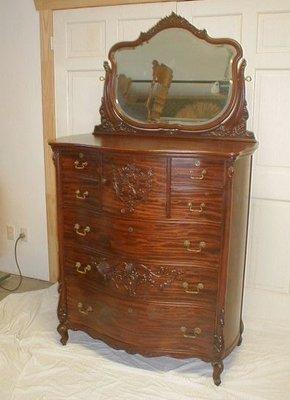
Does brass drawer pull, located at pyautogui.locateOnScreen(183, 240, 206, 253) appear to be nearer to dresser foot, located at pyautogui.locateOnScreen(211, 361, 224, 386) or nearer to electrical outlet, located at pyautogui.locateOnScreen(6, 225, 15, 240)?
dresser foot, located at pyautogui.locateOnScreen(211, 361, 224, 386)

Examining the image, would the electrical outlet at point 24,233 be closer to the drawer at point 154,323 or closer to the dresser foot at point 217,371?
the drawer at point 154,323

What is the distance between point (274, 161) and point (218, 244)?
0.72 metres

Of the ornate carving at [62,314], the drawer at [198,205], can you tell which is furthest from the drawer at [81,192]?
the ornate carving at [62,314]

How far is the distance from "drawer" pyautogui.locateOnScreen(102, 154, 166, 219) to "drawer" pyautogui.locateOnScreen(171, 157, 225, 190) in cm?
6

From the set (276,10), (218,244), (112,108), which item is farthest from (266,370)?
(276,10)

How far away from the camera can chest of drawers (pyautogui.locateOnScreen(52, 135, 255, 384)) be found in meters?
1.79

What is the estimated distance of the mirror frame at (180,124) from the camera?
211cm

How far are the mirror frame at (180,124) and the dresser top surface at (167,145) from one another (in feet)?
0.16

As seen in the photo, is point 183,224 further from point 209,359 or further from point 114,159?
point 209,359

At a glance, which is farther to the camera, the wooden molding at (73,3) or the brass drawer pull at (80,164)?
the wooden molding at (73,3)

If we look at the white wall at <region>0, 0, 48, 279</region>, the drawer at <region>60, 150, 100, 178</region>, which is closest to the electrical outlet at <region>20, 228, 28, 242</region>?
the white wall at <region>0, 0, 48, 279</region>

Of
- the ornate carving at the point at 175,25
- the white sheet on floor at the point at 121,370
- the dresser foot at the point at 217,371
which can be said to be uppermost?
the ornate carving at the point at 175,25

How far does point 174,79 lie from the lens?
2225mm

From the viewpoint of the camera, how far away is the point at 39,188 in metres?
2.91
